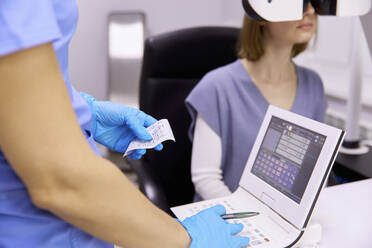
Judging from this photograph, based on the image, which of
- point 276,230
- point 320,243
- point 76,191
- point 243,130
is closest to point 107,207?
point 76,191

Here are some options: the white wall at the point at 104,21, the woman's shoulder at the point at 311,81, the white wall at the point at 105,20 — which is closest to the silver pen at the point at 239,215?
the woman's shoulder at the point at 311,81

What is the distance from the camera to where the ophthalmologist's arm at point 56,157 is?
1.43ft

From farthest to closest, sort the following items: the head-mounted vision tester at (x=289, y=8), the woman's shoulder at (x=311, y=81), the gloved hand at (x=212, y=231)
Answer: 1. the woman's shoulder at (x=311, y=81)
2. the head-mounted vision tester at (x=289, y=8)
3. the gloved hand at (x=212, y=231)

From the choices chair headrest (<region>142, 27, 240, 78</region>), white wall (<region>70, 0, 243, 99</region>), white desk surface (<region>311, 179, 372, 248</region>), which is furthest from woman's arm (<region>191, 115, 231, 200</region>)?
white wall (<region>70, 0, 243, 99</region>)

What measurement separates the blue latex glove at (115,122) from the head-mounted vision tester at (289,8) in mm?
335

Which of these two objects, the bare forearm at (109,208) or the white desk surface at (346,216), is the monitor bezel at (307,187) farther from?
the bare forearm at (109,208)

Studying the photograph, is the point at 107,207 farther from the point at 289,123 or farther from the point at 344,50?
the point at 344,50

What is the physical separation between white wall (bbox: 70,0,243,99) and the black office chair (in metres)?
1.57

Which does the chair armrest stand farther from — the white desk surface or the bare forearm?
the bare forearm

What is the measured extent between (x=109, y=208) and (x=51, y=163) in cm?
10

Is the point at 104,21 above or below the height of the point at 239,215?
above

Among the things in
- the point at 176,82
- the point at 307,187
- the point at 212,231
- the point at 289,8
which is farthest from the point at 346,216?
the point at 176,82

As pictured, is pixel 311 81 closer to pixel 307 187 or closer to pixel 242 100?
pixel 242 100

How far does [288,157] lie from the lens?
0.80 m
